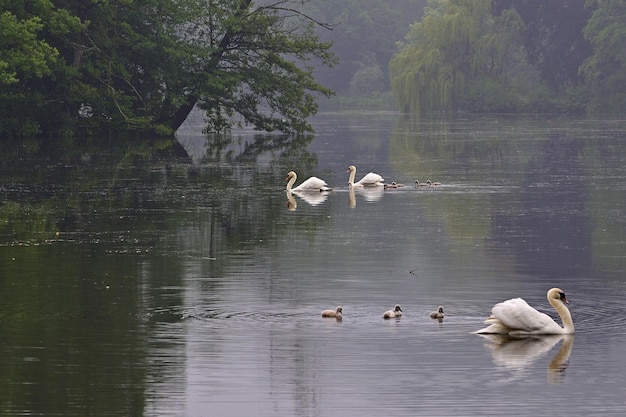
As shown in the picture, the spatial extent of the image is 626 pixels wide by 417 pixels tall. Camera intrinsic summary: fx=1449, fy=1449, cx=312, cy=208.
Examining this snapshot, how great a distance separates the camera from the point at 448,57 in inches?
3848

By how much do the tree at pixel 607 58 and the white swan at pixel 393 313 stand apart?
89.5 meters

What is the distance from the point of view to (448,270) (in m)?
19.1

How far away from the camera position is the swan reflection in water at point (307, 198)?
Result: 98.2 ft

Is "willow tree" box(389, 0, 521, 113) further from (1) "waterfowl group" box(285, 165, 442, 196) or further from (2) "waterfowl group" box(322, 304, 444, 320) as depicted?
(2) "waterfowl group" box(322, 304, 444, 320)

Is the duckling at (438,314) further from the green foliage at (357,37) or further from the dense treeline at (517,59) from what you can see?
the green foliage at (357,37)

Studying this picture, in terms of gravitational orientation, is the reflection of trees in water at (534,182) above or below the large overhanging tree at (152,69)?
below

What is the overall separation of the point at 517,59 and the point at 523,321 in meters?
101

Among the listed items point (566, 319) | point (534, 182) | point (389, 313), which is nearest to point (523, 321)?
point (566, 319)

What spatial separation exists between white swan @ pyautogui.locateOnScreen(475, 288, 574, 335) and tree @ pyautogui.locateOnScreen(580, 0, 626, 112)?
296 ft

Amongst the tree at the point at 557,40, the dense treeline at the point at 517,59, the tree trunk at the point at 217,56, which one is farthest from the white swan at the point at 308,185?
the tree at the point at 557,40

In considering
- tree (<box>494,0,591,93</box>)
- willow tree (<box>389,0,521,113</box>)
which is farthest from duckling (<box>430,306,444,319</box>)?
tree (<box>494,0,591,93</box>)

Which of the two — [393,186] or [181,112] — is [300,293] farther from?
[181,112]

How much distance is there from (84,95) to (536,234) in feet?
118

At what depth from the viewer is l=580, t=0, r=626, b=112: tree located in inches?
4065
